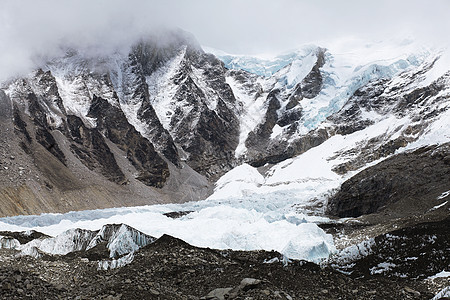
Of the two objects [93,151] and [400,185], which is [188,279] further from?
[93,151]

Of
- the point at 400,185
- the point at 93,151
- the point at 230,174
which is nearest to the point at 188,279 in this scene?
the point at 400,185

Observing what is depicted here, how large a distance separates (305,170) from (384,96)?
52.6 meters

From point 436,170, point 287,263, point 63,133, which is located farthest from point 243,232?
point 63,133

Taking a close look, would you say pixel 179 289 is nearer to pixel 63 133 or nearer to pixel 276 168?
pixel 63 133

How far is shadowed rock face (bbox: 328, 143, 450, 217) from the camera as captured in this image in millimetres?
49844

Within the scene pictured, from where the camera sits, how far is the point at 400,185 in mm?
56625

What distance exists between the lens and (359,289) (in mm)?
15523

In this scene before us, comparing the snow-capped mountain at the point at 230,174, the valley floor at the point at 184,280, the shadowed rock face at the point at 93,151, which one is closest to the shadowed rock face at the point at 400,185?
the snow-capped mountain at the point at 230,174

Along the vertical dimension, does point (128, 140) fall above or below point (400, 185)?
below

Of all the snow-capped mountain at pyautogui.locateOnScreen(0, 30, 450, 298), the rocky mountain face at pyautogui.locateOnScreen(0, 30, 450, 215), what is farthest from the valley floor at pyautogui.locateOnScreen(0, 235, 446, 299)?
the rocky mountain face at pyautogui.locateOnScreen(0, 30, 450, 215)

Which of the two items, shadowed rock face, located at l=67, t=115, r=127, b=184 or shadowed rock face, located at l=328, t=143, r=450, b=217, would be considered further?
shadowed rock face, located at l=67, t=115, r=127, b=184

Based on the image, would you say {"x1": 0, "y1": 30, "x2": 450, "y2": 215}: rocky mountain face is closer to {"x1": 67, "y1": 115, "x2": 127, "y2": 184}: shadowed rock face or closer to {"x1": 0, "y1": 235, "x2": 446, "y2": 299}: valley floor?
{"x1": 67, "y1": 115, "x2": 127, "y2": 184}: shadowed rock face

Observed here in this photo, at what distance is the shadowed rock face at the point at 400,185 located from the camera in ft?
164

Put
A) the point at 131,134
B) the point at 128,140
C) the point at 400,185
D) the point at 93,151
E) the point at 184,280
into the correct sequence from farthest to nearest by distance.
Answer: the point at 131,134 < the point at 128,140 < the point at 93,151 < the point at 400,185 < the point at 184,280
